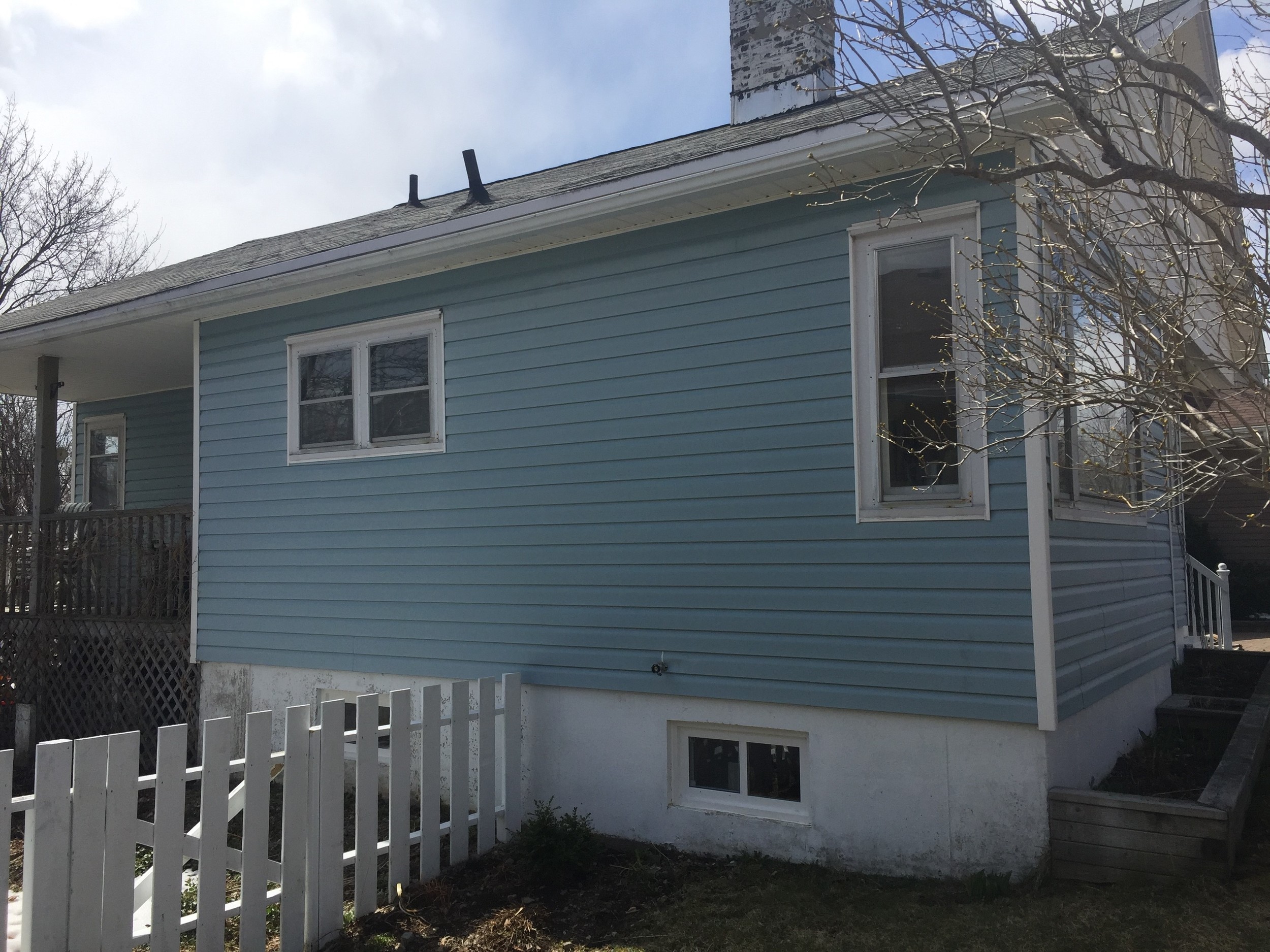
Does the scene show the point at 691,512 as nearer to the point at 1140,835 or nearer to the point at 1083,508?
the point at 1083,508

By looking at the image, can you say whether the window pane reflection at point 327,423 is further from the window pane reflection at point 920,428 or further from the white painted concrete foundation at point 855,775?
the window pane reflection at point 920,428

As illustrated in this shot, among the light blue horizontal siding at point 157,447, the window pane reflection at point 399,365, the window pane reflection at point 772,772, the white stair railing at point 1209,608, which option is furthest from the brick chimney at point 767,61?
the light blue horizontal siding at point 157,447

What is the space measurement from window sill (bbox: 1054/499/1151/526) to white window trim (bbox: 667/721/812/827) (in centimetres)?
193

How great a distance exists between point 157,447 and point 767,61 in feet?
27.7

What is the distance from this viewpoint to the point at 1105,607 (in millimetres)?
6230

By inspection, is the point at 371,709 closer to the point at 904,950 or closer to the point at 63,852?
the point at 63,852

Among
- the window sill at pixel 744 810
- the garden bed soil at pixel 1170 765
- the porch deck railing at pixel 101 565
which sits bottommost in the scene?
the window sill at pixel 744 810

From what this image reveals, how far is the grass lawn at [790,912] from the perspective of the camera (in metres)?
4.40

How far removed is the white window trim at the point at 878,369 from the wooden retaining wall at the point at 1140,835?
1528 millimetres

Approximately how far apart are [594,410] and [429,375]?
63.0 inches

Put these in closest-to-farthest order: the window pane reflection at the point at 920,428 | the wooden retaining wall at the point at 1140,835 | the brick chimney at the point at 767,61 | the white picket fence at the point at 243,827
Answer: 1. the white picket fence at the point at 243,827
2. the wooden retaining wall at the point at 1140,835
3. the window pane reflection at the point at 920,428
4. the brick chimney at the point at 767,61

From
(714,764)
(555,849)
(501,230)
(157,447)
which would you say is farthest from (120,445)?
(714,764)

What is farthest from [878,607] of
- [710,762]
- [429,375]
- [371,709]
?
[429,375]

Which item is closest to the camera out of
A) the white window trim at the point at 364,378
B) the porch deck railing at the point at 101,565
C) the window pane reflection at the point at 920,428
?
the window pane reflection at the point at 920,428
